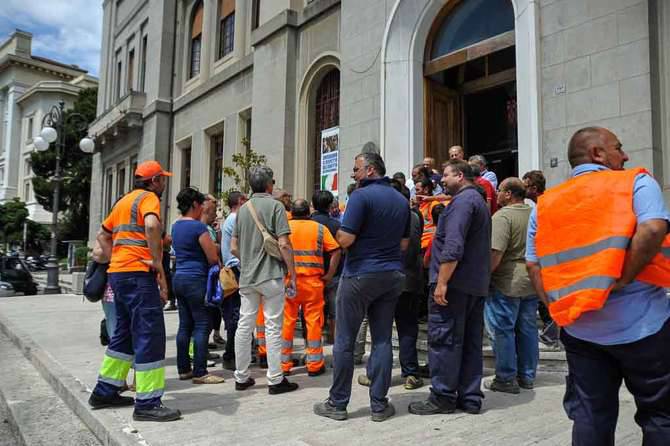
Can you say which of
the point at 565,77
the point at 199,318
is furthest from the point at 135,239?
the point at 565,77

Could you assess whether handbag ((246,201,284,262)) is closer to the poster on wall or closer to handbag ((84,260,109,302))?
handbag ((84,260,109,302))

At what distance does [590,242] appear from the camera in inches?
85.4

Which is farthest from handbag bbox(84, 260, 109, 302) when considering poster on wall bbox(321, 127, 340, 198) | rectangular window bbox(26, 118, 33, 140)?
rectangular window bbox(26, 118, 33, 140)

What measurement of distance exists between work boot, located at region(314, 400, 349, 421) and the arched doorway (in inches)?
291

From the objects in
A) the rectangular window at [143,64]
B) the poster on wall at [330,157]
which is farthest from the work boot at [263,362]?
the rectangular window at [143,64]

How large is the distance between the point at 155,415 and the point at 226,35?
57.2ft

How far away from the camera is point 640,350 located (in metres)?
2.13

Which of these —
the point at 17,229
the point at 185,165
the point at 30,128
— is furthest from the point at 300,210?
the point at 30,128

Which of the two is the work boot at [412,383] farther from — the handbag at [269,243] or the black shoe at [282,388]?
the handbag at [269,243]

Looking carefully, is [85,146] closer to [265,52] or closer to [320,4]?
[265,52]

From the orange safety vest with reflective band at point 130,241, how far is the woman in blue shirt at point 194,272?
919 millimetres

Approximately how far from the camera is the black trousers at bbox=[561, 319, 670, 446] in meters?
2.12

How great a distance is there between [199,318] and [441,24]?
809cm

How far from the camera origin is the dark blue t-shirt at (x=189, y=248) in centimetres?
502
